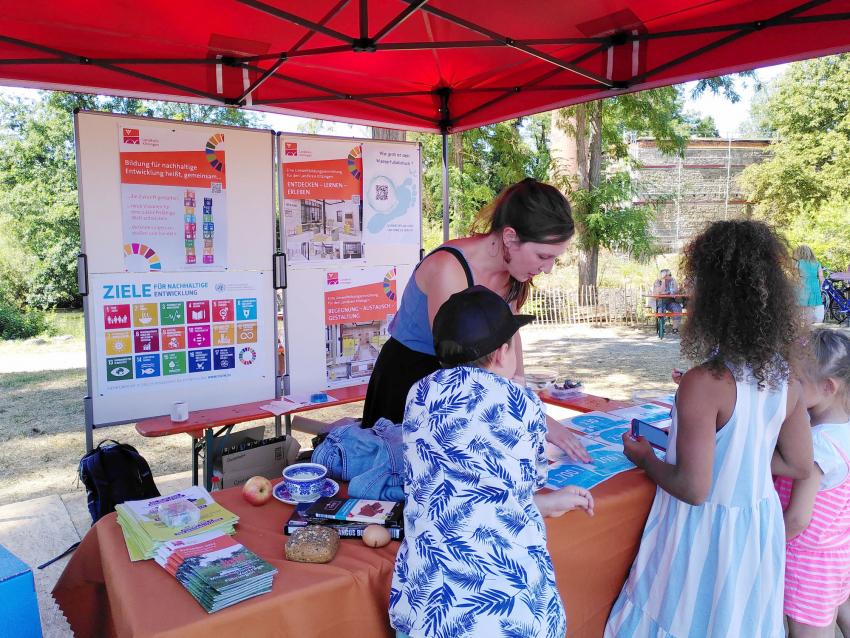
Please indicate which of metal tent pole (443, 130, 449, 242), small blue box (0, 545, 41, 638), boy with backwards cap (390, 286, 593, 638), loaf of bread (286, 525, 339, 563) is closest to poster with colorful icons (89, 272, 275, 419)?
metal tent pole (443, 130, 449, 242)

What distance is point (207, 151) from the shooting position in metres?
3.61

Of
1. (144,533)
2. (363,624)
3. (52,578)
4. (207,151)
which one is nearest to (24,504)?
(52,578)

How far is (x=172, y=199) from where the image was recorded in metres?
3.52

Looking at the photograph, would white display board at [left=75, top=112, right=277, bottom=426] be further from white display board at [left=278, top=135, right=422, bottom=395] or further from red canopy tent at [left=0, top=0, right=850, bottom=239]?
red canopy tent at [left=0, top=0, right=850, bottom=239]

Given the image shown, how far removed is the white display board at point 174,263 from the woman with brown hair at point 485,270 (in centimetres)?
191

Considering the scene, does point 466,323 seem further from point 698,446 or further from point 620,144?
point 620,144

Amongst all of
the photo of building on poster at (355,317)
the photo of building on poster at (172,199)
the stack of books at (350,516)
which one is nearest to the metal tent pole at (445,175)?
the photo of building on poster at (355,317)

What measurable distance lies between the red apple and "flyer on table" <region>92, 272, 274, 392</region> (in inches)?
83.8

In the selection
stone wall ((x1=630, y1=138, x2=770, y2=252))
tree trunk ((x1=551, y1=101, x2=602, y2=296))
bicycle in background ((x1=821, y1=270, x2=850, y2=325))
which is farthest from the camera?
stone wall ((x1=630, y1=138, x2=770, y2=252))

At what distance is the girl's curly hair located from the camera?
153 centimetres

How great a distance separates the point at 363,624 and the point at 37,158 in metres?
19.1

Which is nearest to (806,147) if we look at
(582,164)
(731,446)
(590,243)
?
(582,164)

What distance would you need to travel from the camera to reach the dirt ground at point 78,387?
185 inches

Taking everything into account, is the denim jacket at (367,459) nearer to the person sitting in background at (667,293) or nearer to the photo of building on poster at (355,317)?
the photo of building on poster at (355,317)
